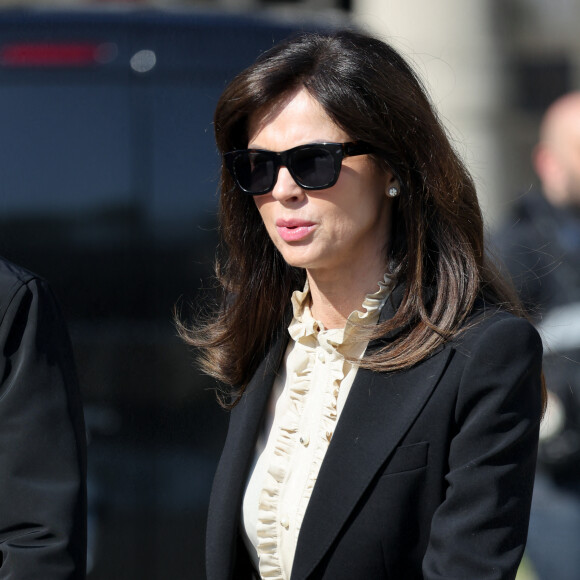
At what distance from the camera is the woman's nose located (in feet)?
6.63

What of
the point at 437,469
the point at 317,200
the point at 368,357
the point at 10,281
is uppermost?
the point at 317,200

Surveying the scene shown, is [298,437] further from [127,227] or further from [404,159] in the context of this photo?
[127,227]

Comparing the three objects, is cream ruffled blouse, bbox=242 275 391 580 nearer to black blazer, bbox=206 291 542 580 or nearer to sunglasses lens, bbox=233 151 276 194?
black blazer, bbox=206 291 542 580

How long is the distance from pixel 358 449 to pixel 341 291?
0.33 m

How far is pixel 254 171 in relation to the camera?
81.7 inches

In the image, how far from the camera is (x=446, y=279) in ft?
6.54

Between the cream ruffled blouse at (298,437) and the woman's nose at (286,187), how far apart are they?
0.75 feet

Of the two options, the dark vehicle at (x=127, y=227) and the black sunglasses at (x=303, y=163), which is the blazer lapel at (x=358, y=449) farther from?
the dark vehicle at (x=127, y=227)

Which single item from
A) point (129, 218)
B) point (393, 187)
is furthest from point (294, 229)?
point (129, 218)

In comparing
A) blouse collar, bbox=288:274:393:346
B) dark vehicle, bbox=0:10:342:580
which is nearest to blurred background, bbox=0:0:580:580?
dark vehicle, bbox=0:10:342:580

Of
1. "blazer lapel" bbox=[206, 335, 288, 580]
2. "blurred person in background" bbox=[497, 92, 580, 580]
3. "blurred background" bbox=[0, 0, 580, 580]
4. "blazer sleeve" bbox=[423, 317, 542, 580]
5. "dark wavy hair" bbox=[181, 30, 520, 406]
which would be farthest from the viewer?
"blurred person in background" bbox=[497, 92, 580, 580]

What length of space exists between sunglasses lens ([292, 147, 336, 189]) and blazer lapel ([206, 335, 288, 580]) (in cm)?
39

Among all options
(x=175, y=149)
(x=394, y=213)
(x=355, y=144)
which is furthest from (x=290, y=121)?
(x=175, y=149)

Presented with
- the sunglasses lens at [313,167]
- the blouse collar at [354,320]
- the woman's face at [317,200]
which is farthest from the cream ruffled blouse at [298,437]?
the sunglasses lens at [313,167]
